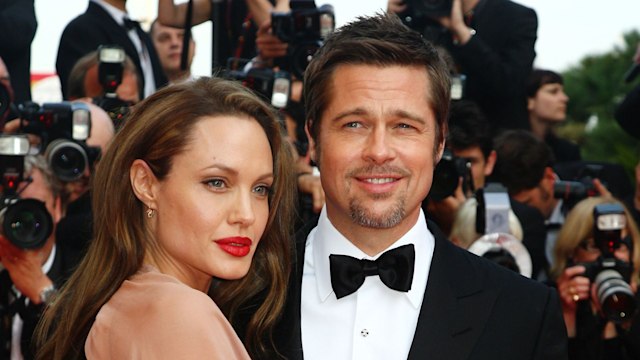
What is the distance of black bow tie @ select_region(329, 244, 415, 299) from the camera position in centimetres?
302

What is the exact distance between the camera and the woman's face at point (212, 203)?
2758 millimetres

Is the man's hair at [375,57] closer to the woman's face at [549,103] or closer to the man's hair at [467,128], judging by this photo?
the man's hair at [467,128]

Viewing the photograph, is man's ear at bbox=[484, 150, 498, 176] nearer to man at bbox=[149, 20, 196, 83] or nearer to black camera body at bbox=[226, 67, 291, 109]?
black camera body at bbox=[226, 67, 291, 109]

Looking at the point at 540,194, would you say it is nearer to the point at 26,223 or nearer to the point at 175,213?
the point at 26,223

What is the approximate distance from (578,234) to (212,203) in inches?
106

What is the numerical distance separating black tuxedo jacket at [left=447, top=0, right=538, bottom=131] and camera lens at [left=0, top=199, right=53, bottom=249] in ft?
7.54

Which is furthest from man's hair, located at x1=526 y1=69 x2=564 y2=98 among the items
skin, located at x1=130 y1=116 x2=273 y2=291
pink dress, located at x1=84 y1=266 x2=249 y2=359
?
pink dress, located at x1=84 y1=266 x2=249 y2=359

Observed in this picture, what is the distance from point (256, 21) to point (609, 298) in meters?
2.17

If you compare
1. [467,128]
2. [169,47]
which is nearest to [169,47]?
[169,47]

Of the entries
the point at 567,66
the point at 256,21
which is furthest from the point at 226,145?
the point at 567,66

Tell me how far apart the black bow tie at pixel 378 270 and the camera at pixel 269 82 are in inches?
74.4

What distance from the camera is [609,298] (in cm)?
440

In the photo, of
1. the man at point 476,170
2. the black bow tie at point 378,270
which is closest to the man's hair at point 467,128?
the man at point 476,170

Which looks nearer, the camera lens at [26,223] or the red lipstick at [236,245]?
the red lipstick at [236,245]
